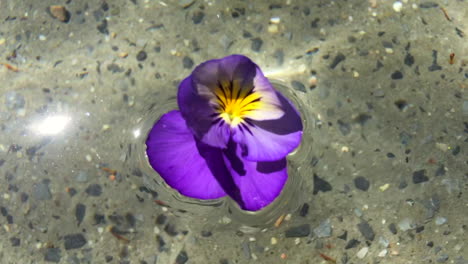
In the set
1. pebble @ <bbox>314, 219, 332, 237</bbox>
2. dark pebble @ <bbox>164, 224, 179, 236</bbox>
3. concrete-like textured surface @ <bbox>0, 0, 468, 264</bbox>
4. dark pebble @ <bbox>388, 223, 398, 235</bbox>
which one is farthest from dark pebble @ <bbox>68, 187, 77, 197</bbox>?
dark pebble @ <bbox>388, 223, 398, 235</bbox>

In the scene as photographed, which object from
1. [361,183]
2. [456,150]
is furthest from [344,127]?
[456,150]

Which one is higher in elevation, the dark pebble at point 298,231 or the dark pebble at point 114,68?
the dark pebble at point 114,68

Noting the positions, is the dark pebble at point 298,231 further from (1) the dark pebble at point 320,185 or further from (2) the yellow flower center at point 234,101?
(2) the yellow flower center at point 234,101

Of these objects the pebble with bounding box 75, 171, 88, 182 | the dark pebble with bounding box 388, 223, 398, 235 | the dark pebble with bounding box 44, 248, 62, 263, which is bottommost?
the dark pebble with bounding box 44, 248, 62, 263

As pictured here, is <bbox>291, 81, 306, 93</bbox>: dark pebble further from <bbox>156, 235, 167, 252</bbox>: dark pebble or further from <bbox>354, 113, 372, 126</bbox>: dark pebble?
<bbox>156, 235, 167, 252</bbox>: dark pebble

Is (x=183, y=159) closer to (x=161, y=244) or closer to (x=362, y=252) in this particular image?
(x=161, y=244)

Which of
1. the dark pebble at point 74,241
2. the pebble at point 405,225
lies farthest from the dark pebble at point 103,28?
the pebble at point 405,225

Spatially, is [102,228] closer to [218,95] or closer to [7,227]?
[7,227]
